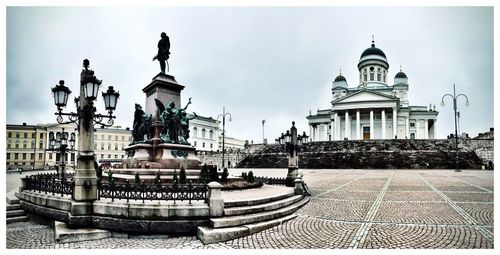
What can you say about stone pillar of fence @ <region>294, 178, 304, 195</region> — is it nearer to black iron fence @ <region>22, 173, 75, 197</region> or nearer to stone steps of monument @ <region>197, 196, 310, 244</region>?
stone steps of monument @ <region>197, 196, 310, 244</region>

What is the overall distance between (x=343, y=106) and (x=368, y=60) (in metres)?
18.5

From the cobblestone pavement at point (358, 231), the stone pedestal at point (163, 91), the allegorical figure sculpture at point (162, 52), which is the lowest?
the cobblestone pavement at point (358, 231)

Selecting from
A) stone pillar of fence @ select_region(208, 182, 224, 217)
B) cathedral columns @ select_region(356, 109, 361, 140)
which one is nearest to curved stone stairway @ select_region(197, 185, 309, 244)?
stone pillar of fence @ select_region(208, 182, 224, 217)

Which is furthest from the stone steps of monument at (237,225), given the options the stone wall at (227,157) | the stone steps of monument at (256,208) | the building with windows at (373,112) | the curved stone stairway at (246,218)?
the building with windows at (373,112)

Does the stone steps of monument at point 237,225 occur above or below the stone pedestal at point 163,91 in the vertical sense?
below

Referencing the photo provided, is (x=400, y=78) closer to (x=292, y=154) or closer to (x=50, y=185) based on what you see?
(x=292, y=154)

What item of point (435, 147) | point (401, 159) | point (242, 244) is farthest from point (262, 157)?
point (242, 244)

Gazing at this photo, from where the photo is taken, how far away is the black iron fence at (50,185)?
9133 millimetres

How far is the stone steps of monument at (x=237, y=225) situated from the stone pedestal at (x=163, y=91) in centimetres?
1063

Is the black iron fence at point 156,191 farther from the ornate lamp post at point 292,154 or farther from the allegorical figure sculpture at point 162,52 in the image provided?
the allegorical figure sculpture at point 162,52

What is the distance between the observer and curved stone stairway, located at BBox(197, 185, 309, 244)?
7477mm

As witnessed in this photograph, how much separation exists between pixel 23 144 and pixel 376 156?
75508 mm

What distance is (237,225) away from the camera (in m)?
8.14

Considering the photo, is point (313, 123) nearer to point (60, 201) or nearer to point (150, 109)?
point (150, 109)
